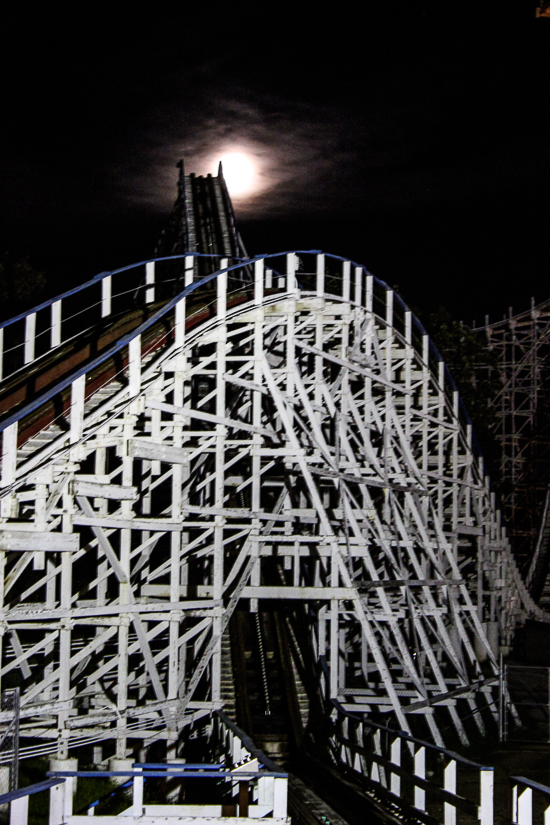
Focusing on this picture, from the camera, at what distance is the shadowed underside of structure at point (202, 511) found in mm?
11469

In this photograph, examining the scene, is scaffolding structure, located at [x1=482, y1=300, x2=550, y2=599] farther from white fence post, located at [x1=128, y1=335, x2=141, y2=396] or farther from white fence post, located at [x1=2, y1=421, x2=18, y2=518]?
white fence post, located at [x1=2, y1=421, x2=18, y2=518]

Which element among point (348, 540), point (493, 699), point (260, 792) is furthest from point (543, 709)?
point (260, 792)

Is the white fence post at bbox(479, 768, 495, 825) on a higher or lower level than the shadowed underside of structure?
lower

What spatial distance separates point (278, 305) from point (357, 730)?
6642 mm

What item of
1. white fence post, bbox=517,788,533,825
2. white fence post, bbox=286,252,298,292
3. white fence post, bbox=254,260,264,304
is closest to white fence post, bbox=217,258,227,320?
white fence post, bbox=254,260,264,304

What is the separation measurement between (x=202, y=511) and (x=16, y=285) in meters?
17.9

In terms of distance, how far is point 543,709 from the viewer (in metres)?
19.8

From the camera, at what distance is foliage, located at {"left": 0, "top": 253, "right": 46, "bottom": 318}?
95.7 feet

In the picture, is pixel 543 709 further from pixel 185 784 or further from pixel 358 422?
pixel 185 784

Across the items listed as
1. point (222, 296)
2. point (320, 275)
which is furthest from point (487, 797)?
point (320, 275)

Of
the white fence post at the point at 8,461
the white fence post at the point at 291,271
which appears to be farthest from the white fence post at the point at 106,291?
the white fence post at the point at 8,461

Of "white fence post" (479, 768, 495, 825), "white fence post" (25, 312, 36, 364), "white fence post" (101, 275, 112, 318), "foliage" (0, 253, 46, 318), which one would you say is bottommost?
"white fence post" (479, 768, 495, 825)

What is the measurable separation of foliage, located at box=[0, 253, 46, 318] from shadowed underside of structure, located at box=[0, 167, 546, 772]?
9925mm

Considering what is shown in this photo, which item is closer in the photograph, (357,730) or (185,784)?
(185,784)
